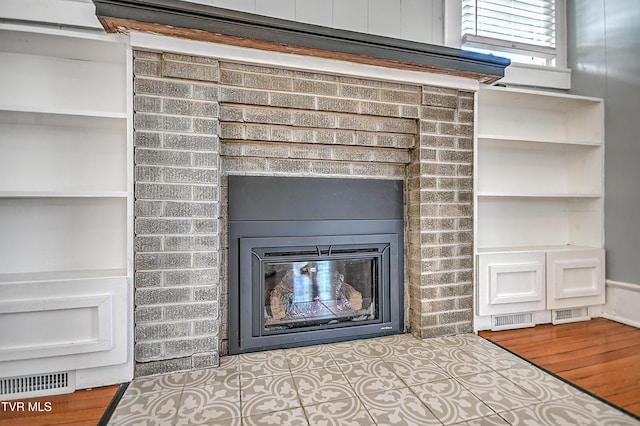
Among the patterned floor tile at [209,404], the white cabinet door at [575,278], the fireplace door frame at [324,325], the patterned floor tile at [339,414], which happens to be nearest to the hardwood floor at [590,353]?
the white cabinet door at [575,278]

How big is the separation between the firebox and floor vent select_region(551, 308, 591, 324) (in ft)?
4.04

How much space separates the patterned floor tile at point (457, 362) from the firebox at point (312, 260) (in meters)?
0.35

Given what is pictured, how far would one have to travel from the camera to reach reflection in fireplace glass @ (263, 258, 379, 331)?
6.42 feet

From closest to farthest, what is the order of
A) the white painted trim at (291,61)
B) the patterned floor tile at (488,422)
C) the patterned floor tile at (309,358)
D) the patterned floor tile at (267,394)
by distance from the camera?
1. the patterned floor tile at (488,422)
2. the patterned floor tile at (267,394)
3. the white painted trim at (291,61)
4. the patterned floor tile at (309,358)

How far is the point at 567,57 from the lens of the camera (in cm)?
271

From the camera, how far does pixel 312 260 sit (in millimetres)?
1956

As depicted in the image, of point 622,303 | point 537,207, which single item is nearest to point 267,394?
point 537,207

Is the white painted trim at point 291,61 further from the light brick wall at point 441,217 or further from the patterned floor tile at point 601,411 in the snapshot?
the patterned floor tile at point 601,411

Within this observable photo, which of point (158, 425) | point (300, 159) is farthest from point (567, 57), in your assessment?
point (158, 425)

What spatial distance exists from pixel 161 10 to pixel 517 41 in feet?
8.88

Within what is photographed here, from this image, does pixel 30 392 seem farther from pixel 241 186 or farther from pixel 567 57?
pixel 567 57

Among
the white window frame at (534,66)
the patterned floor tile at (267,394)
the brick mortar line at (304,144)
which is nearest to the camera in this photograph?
the patterned floor tile at (267,394)

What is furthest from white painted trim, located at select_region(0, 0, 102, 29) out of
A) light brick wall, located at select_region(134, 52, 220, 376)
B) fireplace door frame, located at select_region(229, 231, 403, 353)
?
fireplace door frame, located at select_region(229, 231, 403, 353)

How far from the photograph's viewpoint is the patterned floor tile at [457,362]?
1.61 meters
